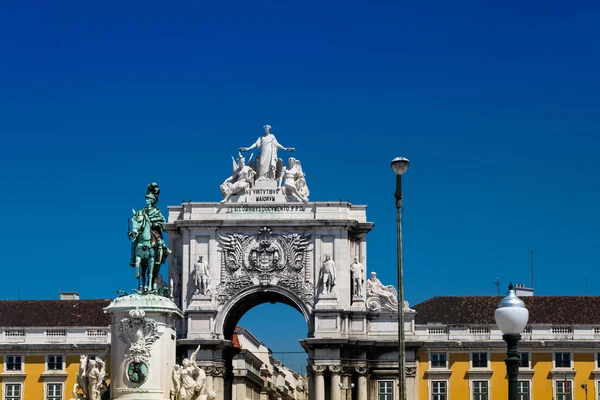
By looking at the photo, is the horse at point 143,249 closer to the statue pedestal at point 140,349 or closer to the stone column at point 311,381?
the statue pedestal at point 140,349

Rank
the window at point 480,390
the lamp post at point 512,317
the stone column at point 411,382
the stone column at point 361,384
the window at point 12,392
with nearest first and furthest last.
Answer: the lamp post at point 512,317 → the stone column at point 361,384 → the stone column at point 411,382 → the window at point 480,390 → the window at point 12,392

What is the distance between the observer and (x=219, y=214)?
3024 inches

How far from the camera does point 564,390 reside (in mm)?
77875

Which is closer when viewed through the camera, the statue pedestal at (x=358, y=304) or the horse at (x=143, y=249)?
the horse at (x=143, y=249)

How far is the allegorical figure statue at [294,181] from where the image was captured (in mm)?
76875

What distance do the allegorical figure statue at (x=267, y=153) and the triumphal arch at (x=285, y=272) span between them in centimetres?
15

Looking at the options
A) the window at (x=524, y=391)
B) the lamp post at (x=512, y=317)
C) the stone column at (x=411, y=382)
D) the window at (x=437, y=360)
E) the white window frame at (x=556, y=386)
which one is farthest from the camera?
the window at (x=437, y=360)

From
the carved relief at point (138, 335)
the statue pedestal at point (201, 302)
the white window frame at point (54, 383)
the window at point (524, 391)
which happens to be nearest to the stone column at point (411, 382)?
the window at point (524, 391)

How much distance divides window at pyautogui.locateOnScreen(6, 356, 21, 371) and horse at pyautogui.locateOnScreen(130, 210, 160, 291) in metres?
46.4

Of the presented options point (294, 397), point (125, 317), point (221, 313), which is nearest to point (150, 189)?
point (125, 317)

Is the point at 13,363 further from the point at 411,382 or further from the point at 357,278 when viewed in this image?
the point at 411,382

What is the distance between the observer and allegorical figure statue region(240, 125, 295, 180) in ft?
255

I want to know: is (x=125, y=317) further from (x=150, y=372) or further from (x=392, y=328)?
(x=392, y=328)

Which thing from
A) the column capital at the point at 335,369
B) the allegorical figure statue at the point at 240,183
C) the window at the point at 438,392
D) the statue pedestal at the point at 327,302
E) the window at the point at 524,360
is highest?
the allegorical figure statue at the point at 240,183
